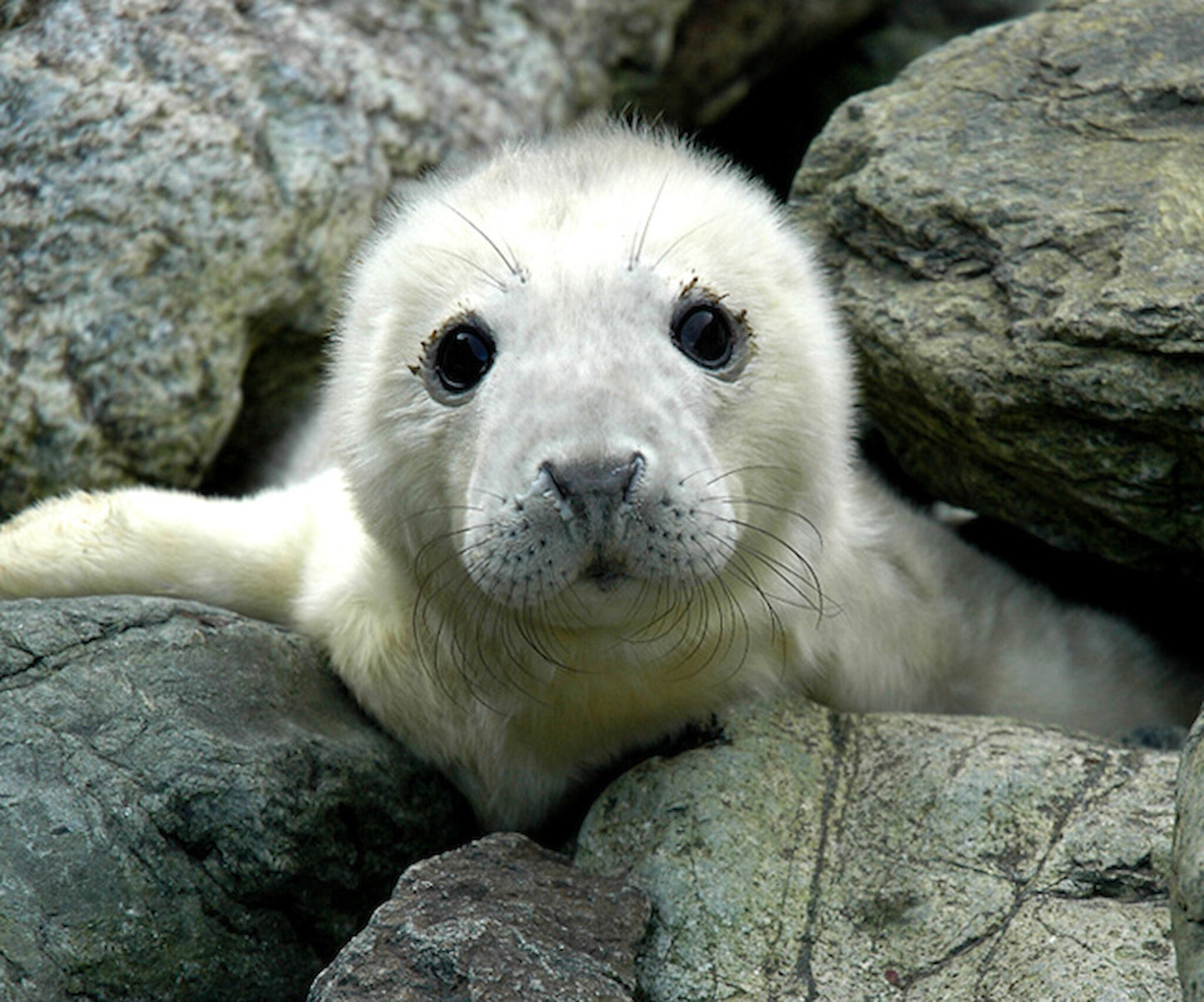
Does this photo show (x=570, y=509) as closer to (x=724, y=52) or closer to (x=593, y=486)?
(x=593, y=486)

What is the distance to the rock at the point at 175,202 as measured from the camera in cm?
459

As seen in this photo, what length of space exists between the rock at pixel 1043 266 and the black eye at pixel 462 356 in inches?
46.0

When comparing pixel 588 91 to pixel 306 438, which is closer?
pixel 306 438

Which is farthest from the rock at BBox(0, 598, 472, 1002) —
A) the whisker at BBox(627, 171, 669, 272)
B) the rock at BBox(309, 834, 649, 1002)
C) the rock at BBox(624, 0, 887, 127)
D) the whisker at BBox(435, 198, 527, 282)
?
the rock at BBox(624, 0, 887, 127)

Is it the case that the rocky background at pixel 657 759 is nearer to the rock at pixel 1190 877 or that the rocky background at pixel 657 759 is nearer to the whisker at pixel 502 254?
the rock at pixel 1190 877

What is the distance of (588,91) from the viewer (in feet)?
19.5

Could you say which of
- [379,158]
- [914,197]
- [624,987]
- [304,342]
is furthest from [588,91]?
[624,987]

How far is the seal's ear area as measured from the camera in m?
4.08

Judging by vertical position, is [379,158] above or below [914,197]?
below

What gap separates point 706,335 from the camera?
136 inches

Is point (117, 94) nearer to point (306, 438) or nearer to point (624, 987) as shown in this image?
point (306, 438)

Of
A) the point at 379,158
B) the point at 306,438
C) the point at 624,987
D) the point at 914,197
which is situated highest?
the point at 914,197

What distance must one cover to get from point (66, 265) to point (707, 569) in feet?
7.98

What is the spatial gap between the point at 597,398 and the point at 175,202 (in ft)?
7.19
